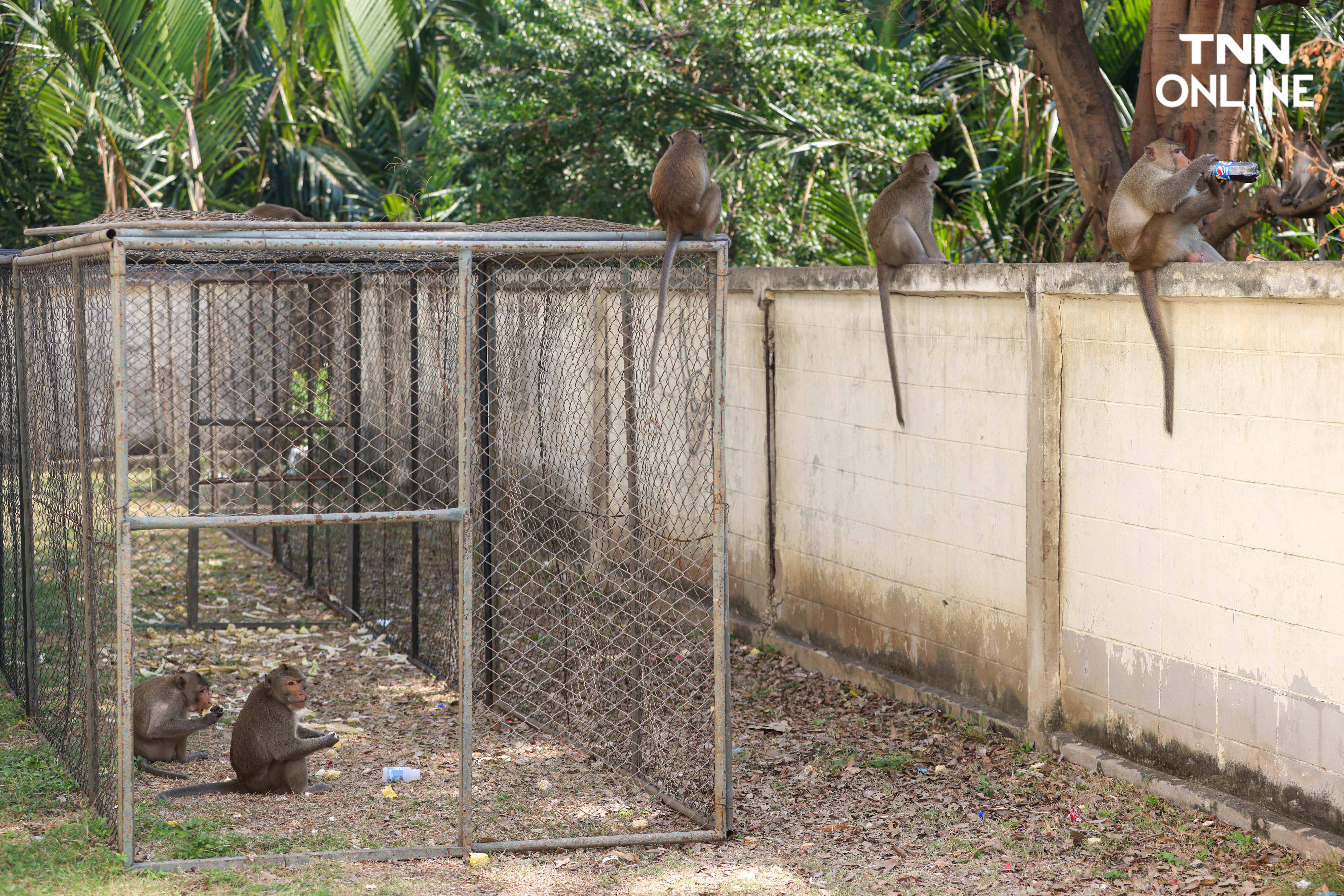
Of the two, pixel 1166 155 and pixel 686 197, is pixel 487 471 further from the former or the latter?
pixel 1166 155

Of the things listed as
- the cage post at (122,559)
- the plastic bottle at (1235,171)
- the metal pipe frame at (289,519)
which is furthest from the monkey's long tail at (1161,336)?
the cage post at (122,559)

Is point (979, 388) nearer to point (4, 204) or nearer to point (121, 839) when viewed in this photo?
point (121, 839)

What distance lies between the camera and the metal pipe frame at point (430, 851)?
464cm

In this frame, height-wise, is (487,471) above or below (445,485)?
above

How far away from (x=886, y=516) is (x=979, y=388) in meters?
0.95

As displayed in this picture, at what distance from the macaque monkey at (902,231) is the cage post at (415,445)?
2.40 m

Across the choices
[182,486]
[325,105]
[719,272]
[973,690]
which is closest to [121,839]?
[719,272]

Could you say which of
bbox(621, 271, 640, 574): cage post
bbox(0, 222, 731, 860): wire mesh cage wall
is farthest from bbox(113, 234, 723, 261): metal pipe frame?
bbox(621, 271, 640, 574): cage post

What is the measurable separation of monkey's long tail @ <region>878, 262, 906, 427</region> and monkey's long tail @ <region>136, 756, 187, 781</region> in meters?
3.69

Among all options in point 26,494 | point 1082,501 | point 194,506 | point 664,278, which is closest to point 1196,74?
point 1082,501

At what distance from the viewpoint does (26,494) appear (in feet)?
20.8

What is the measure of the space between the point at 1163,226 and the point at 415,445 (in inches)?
185

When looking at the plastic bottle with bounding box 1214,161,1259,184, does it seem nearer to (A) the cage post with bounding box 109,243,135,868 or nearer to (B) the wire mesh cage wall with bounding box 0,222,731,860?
(B) the wire mesh cage wall with bounding box 0,222,731,860

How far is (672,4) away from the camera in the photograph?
38.6 ft
